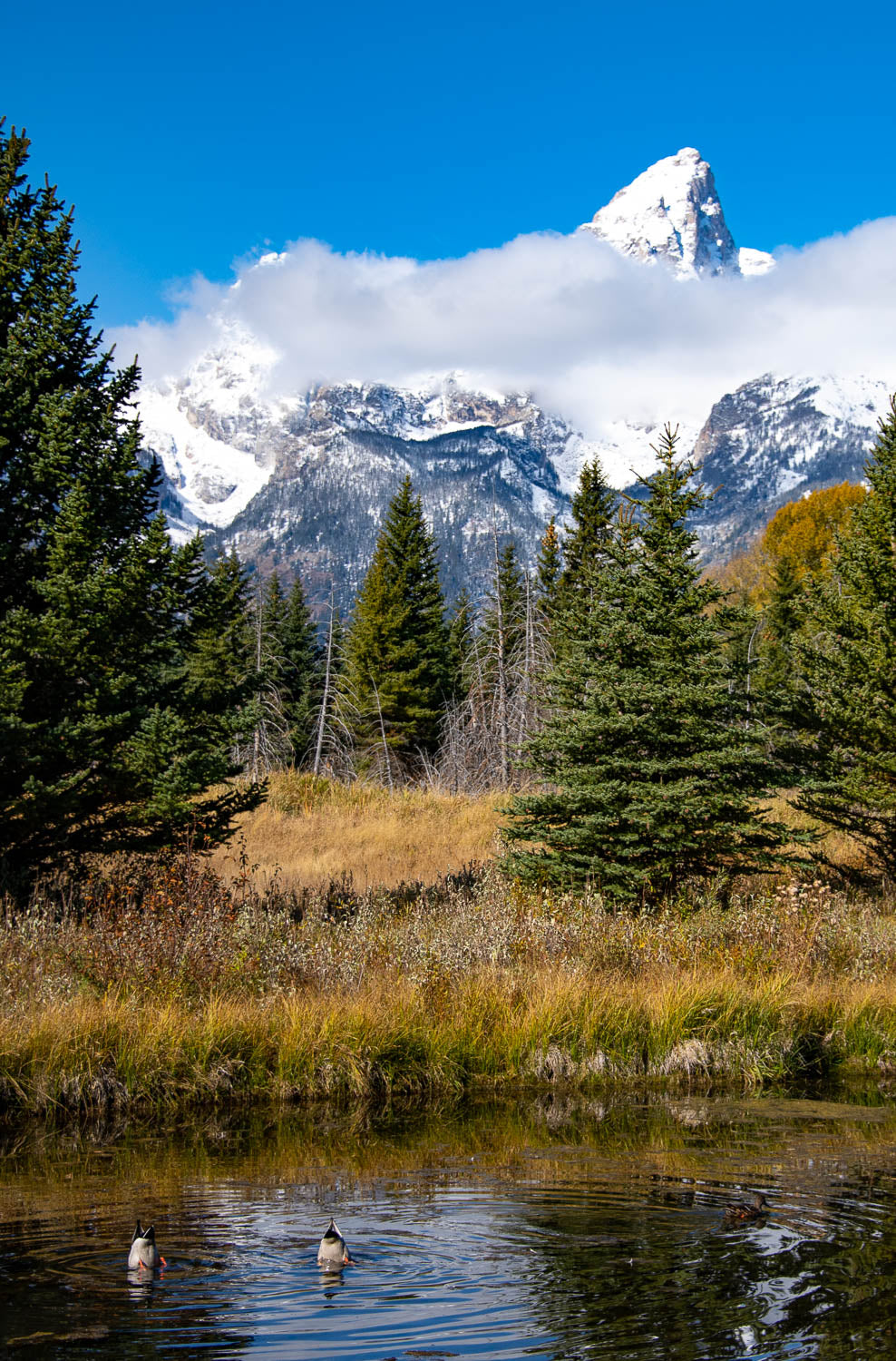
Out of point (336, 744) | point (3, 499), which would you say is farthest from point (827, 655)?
point (336, 744)

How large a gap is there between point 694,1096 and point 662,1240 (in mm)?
3552

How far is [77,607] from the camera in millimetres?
10844

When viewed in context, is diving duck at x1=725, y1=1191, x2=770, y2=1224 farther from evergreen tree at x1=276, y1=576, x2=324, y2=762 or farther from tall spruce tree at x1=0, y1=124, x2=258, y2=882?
evergreen tree at x1=276, y1=576, x2=324, y2=762

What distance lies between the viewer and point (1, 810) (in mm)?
11258

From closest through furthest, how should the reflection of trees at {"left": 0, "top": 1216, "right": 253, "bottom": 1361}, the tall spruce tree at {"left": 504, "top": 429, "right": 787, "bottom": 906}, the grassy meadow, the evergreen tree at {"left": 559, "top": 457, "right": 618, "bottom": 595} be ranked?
the reflection of trees at {"left": 0, "top": 1216, "right": 253, "bottom": 1361}
the grassy meadow
the tall spruce tree at {"left": 504, "top": 429, "right": 787, "bottom": 906}
the evergreen tree at {"left": 559, "top": 457, "right": 618, "bottom": 595}

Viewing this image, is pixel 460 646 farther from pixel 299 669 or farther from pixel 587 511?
pixel 587 511

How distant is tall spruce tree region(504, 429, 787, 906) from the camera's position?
498 inches

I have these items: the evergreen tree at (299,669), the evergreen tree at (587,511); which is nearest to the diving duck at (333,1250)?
the evergreen tree at (587,511)

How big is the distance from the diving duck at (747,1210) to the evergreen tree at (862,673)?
30.8 ft

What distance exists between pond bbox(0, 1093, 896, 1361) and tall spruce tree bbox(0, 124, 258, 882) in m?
4.91

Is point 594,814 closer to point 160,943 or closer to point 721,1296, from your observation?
point 160,943

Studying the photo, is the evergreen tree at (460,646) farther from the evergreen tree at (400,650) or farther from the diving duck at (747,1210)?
the diving duck at (747,1210)

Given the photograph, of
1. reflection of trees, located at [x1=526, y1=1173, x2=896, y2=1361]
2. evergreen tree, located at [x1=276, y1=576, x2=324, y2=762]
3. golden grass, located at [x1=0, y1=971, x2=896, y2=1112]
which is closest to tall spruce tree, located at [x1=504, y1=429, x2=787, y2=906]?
golden grass, located at [x1=0, y1=971, x2=896, y2=1112]

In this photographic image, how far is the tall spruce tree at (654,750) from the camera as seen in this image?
12.6m
